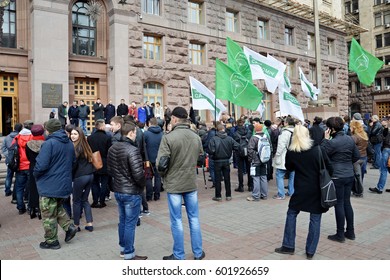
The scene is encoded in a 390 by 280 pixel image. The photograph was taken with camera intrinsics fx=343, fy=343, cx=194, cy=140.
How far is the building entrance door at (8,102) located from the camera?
17359mm

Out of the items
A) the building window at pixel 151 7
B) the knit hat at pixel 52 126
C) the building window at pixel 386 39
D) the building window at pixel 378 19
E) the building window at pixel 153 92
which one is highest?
the building window at pixel 378 19

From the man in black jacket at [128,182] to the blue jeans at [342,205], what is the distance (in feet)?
10.5

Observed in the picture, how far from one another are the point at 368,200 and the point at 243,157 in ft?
11.6

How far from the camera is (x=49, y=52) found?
17359 mm

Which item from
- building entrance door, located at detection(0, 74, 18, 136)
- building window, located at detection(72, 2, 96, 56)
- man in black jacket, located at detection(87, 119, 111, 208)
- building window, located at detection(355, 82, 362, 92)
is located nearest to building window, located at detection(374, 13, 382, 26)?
building window, located at detection(355, 82, 362, 92)

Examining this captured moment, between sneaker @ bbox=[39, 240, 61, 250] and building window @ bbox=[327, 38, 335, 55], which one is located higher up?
building window @ bbox=[327, 38, 335, 55]

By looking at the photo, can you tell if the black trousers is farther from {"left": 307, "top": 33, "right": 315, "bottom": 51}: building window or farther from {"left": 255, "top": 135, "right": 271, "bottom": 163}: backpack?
{"left": 307, "top": 33, "right": 315, "bottom": 51}: building window

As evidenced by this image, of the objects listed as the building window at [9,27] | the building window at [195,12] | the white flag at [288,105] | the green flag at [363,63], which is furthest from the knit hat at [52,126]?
the building window at [195,12]

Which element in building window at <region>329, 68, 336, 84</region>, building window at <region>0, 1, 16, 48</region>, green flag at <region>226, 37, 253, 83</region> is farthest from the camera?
building window at <region>329, 68, 336, 84</region>

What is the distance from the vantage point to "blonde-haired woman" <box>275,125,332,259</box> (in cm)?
479

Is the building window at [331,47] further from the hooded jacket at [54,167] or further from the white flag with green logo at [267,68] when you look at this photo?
the hooded jacket at [54,167]

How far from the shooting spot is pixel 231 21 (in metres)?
25.8

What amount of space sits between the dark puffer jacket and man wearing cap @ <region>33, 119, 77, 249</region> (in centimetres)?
112

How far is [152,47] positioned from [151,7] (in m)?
2.52
